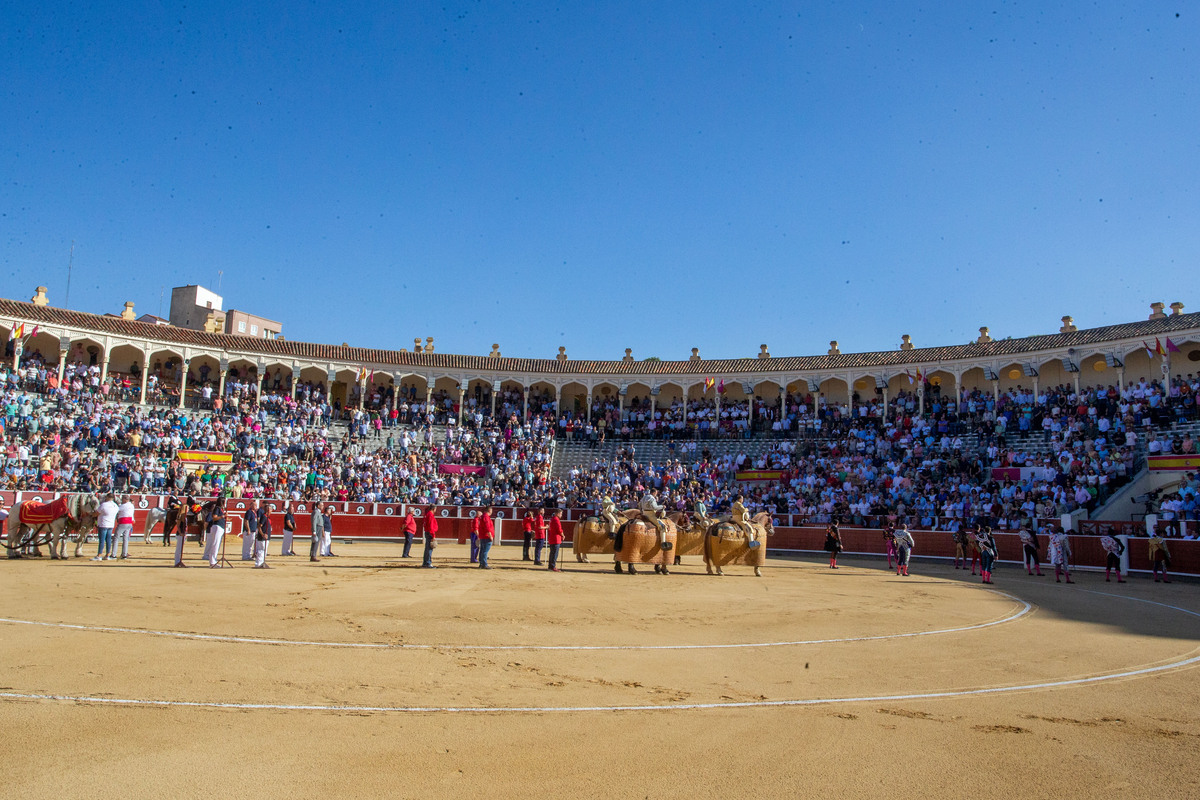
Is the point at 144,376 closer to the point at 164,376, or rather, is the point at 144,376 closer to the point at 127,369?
the point at 164,376

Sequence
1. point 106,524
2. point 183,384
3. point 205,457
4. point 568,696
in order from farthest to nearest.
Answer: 1. point 183,384
2. point 205,457
3. point 106,524
4. point 568,696

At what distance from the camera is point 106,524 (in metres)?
17.7

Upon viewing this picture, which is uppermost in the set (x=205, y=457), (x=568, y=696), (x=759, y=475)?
(x=759, y=475)

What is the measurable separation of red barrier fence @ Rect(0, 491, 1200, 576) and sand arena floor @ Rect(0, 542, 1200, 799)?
11756 mm

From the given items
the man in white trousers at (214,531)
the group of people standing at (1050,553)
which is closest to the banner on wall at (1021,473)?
the group of people standing at (1050,553)

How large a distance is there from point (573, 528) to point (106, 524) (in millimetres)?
15249

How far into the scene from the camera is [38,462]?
28.0 meters

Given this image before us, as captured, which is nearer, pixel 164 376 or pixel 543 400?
pixel 164 376

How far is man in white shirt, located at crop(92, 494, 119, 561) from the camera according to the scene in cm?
1767

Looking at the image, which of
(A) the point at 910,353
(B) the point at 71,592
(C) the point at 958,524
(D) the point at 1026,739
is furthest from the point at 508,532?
(D) the point at 1026,739

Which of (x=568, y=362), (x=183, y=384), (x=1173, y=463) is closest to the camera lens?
(x=1173, y=463)

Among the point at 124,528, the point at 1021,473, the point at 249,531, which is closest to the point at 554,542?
the point at 249,531

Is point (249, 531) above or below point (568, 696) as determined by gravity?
above

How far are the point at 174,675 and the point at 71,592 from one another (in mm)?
6609
